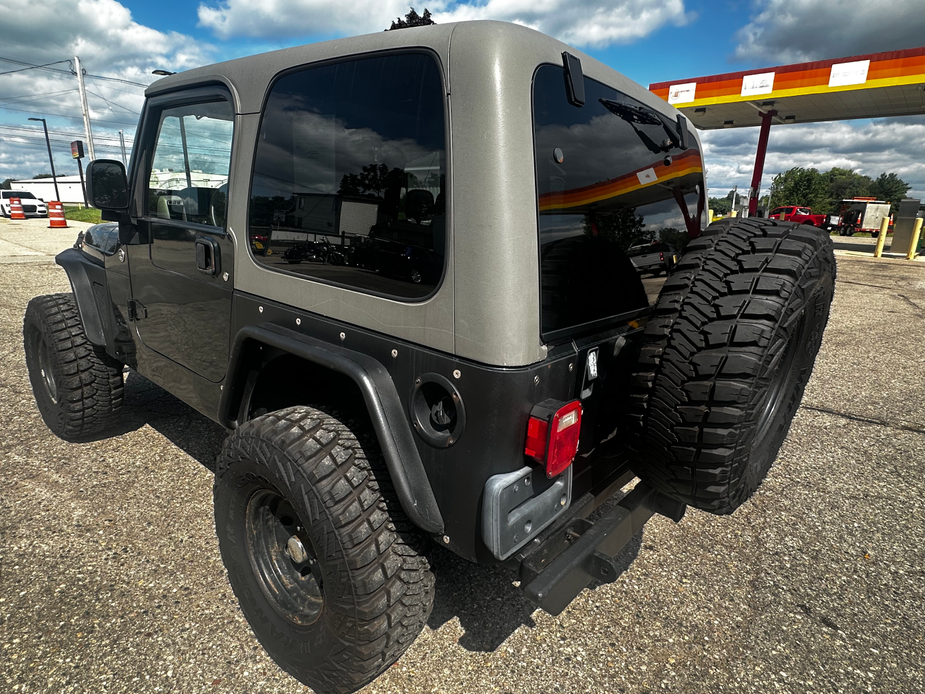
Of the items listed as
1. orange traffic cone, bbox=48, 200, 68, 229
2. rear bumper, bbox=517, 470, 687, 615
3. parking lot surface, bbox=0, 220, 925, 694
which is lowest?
parking lot surface, bbox=0, 220, 925, 694

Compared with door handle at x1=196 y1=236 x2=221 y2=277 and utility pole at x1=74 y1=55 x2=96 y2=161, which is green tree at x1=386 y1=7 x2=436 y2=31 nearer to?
door handle at x1=196 y1=236 x2=221 y2=277

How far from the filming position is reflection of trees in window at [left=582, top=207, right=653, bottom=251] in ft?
5.71

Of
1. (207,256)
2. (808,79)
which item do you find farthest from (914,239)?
(207,256)

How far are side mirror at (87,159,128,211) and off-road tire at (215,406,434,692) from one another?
168 centimetres

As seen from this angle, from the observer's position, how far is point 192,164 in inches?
95.9

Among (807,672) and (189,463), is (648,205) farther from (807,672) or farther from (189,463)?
(189,463)

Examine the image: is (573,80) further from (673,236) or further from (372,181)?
(673,236)

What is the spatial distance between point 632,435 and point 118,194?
9.07ft

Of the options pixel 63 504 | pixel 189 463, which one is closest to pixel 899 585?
pixel 189 463

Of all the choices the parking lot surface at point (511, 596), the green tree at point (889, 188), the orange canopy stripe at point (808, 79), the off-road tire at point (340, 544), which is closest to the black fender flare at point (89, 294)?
the parking lot surface at point (511, 596)

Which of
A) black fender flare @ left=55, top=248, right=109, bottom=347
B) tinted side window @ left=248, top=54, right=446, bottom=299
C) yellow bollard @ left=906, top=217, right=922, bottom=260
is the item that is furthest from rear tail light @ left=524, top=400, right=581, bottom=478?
yellow bollard @ left=906, top=217, right=922, bottom=260

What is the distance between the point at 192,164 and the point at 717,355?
2.32 meters

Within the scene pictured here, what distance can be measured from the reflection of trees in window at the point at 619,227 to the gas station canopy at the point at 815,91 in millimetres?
13641

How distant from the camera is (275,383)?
2.21 metres
